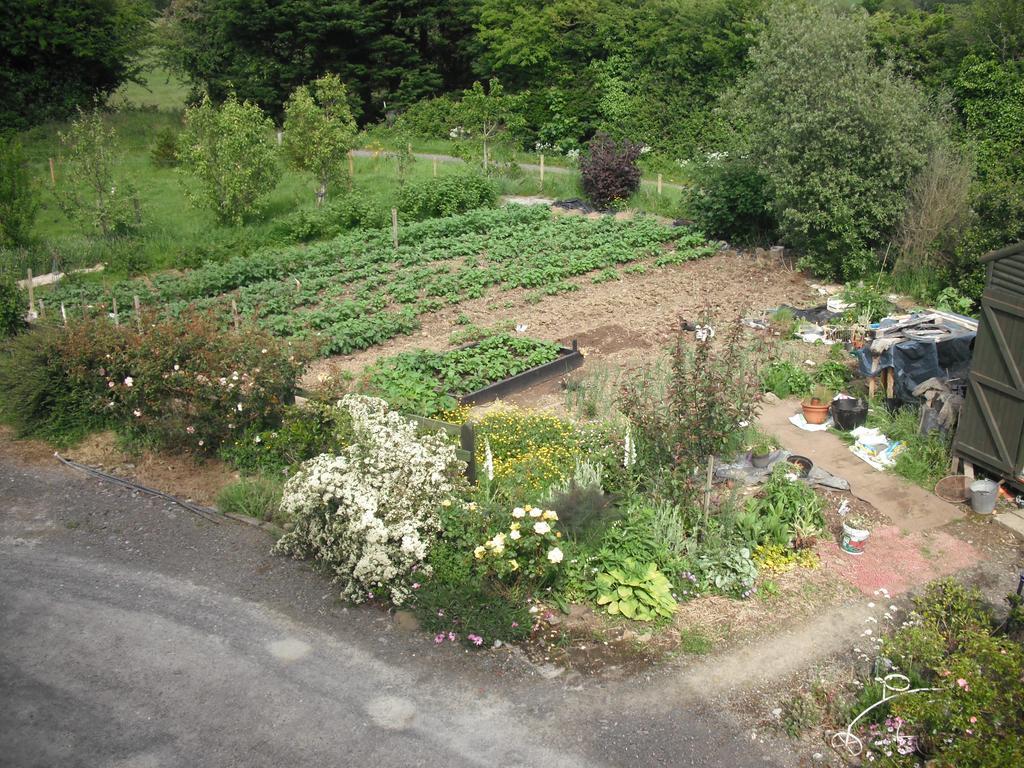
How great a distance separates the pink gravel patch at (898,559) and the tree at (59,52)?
31140mm

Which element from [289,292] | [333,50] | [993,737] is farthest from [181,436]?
[333,50]

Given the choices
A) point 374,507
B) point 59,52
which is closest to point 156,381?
point 374,507

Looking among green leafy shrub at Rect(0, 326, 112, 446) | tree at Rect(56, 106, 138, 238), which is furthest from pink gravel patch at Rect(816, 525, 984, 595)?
tree at Rect(56, 106, 138, 238)

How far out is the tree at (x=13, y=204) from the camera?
1797 centimetres

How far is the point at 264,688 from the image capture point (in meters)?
6.83

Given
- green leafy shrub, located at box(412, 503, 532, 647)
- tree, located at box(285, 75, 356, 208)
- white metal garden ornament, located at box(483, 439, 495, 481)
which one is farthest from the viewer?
tree, located at box(285, 75, 356, 208)

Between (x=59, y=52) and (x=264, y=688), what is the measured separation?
3173 cm

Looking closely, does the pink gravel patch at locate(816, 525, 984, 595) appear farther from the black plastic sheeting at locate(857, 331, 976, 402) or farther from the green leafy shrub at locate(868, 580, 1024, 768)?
the black plastic sheeting at locate(857, 331, 976, 402)

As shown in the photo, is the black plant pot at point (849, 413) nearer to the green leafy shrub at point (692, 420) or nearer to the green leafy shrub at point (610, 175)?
the green leafy shrub at point (692, 420)

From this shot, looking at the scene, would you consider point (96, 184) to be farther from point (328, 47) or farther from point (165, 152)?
point (328, 47)

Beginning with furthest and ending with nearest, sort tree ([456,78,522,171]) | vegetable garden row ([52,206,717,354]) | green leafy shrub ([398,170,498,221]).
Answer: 1. tree ([456,78,522,171])
2. green leafy shrub ([398,170,498,221])
3. vegetable garden row ([52,206,717,354])

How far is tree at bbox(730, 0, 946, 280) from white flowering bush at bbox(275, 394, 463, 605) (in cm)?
1009

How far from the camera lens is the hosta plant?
758 centimetres

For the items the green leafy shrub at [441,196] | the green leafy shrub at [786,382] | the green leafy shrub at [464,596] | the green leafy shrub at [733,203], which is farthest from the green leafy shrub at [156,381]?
the green leafy shrub at [733,203]
